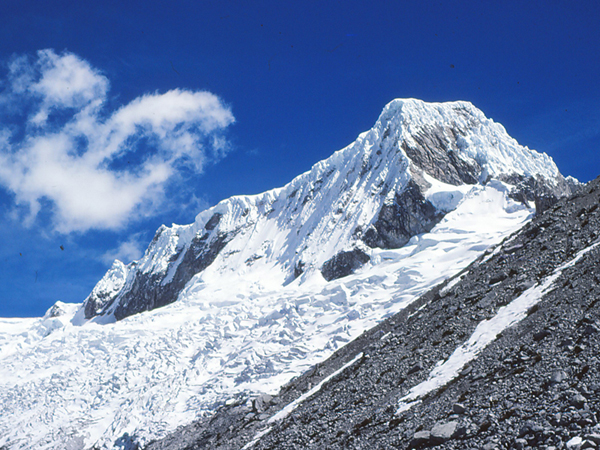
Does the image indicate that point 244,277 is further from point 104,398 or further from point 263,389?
point 263,389

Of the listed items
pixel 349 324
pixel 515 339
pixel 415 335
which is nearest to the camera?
pixel 515 339

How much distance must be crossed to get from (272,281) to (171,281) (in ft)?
155

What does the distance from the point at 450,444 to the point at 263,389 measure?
86.3ft

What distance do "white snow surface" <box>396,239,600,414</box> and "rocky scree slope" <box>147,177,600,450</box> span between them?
0.29 ft

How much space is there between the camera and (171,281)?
13175 cm

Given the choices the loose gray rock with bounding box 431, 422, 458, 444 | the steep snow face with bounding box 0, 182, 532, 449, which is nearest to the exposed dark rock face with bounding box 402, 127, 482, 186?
the steep snow face with bounding box 0, 182, 532, 449

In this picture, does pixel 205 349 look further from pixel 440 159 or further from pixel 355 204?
pixel 440 159

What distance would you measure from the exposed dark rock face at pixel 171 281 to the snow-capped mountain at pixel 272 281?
1.75ft

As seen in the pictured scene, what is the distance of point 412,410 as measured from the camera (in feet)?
48.4

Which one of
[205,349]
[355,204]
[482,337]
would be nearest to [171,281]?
[355,204]

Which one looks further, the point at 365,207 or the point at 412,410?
the point at 365,207

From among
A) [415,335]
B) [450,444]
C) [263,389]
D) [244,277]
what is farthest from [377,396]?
[244,277]

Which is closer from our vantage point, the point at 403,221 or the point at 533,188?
the point at 403,221

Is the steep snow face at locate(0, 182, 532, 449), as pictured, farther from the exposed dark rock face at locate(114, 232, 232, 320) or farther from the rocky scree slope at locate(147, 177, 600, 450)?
the exposed dark rock face at locate(114, 232, 232, 320)
